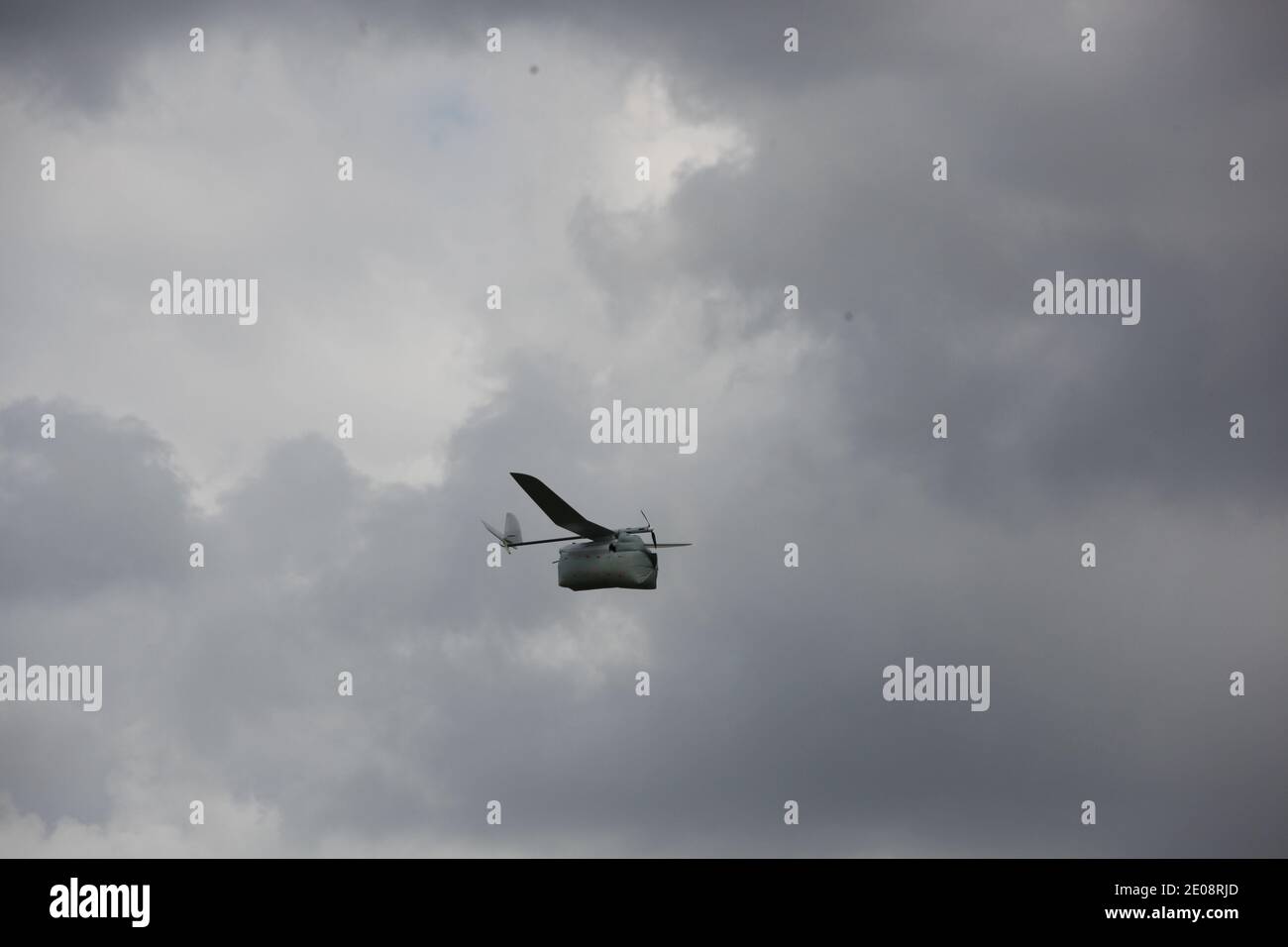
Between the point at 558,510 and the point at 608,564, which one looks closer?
the point at 558,510

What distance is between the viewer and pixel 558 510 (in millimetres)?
95875

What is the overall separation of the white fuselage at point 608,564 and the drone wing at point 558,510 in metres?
0.69

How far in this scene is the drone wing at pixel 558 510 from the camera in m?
92.1

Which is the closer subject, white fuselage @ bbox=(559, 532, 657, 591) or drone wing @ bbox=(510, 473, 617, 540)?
drone wing @ bbox=(510, 473, 617, 540)

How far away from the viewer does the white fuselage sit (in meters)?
100

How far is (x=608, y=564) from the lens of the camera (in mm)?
100125

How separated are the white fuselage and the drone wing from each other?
0.69 metres

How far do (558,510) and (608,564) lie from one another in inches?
224
